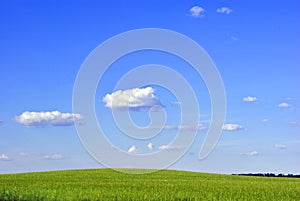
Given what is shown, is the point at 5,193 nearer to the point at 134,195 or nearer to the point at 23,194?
the point at 23,194

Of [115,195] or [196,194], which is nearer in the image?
[115,195]

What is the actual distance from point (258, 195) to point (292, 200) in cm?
301

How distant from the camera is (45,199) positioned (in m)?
20.2

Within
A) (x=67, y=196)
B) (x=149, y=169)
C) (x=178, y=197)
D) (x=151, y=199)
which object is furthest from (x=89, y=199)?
(x=149, y=169)

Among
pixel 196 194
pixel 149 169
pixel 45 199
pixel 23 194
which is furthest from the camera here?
pixel 149 169

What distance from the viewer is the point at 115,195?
22438 millimetres

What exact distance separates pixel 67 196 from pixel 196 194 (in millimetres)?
6470

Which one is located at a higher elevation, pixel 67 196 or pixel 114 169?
pixel 114 169

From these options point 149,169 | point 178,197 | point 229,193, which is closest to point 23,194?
point 178,197

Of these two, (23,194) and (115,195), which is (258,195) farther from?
(23,194)

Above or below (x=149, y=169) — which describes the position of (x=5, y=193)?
below

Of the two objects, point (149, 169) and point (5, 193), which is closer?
point (5, 193)

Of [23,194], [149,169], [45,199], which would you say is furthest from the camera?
[149,169]

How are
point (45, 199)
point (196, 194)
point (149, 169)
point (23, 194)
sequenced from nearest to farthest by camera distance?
point (45, 199), point (23, 194), point (196, 194), point (149, 169)
